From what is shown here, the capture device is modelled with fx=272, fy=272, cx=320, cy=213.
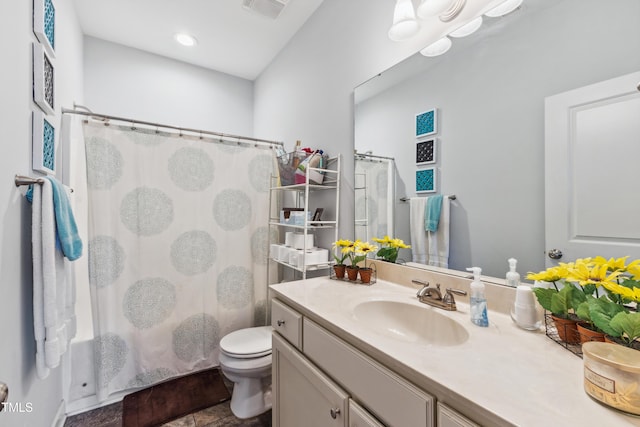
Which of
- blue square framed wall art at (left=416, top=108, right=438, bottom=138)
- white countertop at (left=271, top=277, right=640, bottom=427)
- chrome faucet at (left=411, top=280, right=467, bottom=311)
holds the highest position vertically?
blue square framed wall art at (left=416, top=108, right=438, bottom=138)

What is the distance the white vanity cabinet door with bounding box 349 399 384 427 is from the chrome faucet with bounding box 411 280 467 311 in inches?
18.3

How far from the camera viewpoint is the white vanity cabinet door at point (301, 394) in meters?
0.88

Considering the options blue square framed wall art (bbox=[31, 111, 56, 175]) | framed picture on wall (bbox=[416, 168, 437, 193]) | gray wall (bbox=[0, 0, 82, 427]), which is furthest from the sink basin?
blue square framed wall art (bbox=[31, 111, 56, 175])

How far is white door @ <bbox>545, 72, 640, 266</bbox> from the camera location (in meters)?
0.74

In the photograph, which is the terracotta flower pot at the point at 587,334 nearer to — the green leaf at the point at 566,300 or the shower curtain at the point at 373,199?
the green leaf at the point at 566,300

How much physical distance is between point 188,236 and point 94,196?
1.93 ft

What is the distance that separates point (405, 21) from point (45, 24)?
1528mm

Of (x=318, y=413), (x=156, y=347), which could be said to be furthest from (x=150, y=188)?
(x=318, y=413)

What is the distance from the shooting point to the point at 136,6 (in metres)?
1.95

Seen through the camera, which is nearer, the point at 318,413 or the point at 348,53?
the point at 318,413

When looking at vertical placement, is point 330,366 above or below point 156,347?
above

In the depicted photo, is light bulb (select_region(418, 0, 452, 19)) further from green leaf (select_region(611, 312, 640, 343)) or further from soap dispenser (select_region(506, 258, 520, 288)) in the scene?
green leaf (select_region(611, 312, 640, 343))

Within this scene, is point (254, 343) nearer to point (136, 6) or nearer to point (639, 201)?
point (639, 201)

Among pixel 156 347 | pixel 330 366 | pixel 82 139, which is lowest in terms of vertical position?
pixel 156 347
